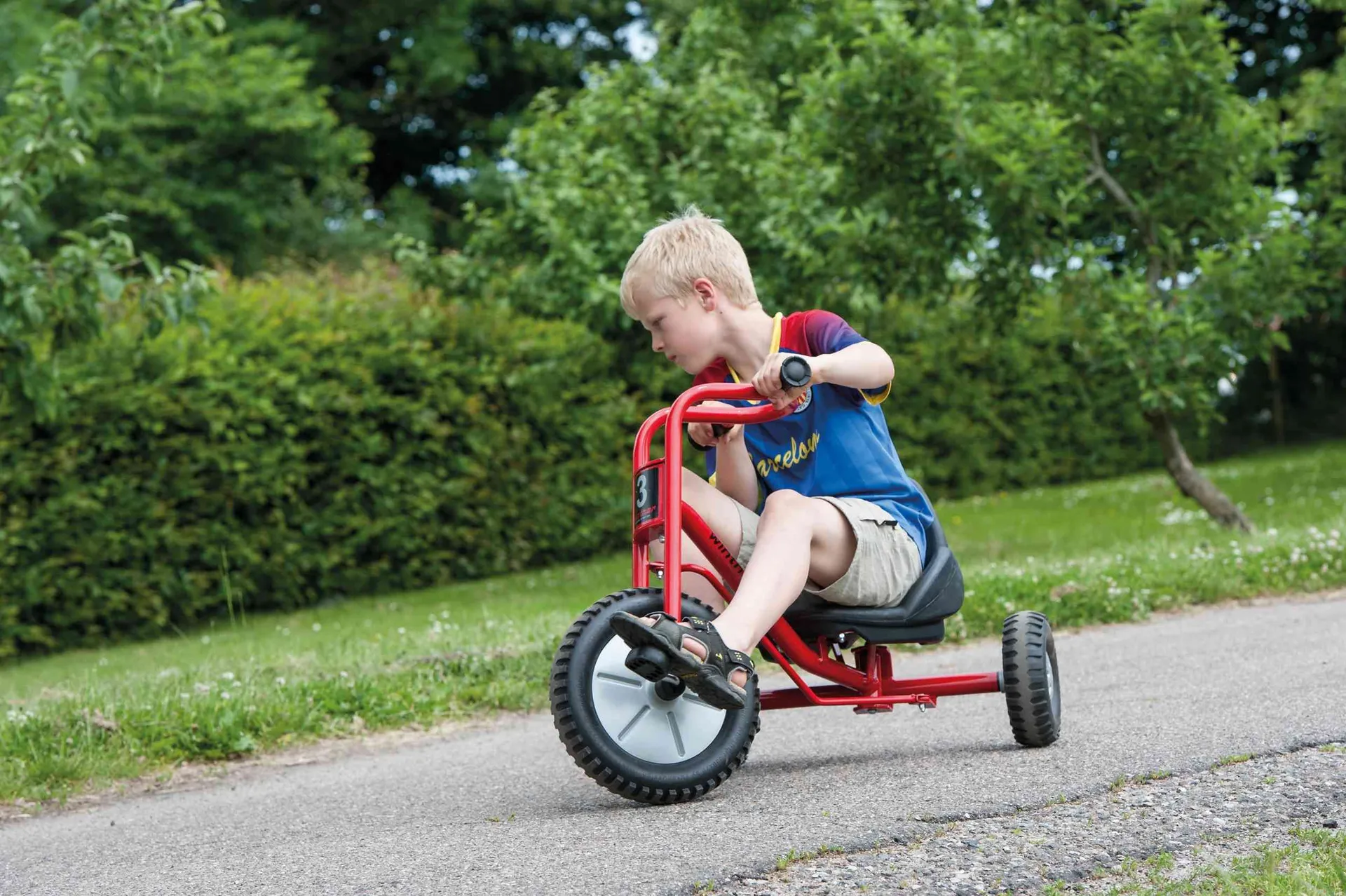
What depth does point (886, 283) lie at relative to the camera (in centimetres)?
931

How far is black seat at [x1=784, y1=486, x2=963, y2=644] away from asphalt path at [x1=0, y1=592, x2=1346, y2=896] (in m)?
0.34

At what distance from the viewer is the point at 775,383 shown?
321 centimetres

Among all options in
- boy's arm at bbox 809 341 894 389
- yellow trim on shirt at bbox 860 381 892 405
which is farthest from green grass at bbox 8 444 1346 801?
boy's arm at bbox 809 341 894 389

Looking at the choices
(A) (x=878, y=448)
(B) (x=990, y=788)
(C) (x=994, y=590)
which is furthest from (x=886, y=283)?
(B) (x=990, y=788)

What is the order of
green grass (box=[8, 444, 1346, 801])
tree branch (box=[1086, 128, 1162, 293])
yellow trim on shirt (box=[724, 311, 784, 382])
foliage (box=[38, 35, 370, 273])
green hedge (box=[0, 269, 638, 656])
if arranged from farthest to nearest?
foliage (box=[38, 35, 370, 273]) → tree branch (box=[1086, 128, 1162, 293]) → green hedge (box=[0, 269, 638, 656]) → green grass (box=[8, 444, 1346, 801]) → yellow trim on shirt (box=[724, 311, 784, 382])

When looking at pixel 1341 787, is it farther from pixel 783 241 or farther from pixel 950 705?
pixel 783 241

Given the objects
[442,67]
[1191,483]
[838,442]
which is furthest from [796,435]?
[442,67]

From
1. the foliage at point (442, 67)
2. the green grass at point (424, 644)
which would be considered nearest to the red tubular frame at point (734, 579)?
the green grass at point (424, 644)

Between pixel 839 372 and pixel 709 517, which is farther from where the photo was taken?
pixel 709 517

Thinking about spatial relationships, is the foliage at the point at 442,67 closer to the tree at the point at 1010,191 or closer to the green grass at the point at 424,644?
the tree at the point at 1010,191

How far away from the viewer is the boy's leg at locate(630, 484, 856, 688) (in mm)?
3113

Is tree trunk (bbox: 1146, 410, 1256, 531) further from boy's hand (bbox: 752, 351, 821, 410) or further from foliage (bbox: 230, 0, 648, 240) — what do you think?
foliage (bbox: 230, 0, 648, 240)

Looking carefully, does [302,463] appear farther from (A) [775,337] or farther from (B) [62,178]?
(A) [775,337]

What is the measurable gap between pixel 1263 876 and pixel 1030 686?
46.9 inches
